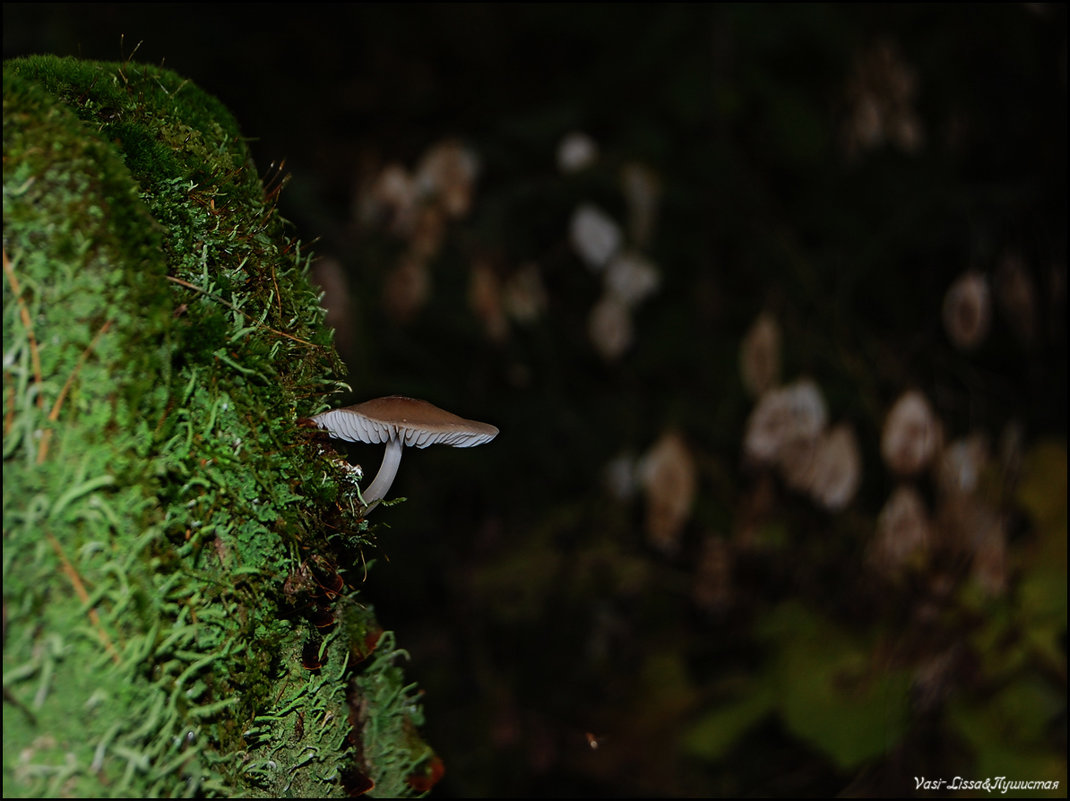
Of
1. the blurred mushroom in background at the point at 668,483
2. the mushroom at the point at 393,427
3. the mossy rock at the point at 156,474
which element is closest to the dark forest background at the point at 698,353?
the blurred mushroom in background at the point at 668,483

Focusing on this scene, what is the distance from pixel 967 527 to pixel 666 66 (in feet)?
8.27

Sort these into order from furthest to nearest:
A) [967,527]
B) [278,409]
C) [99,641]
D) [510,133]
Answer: [510,133]
[967,527]
[278,409]
[99,641]

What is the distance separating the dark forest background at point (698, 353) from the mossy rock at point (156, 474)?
6.48 feet

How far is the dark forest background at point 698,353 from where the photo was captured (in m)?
3.44

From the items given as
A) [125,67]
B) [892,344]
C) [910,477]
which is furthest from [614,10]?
[125,67]

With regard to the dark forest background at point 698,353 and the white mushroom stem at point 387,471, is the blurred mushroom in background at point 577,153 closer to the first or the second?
Result: the dark forest background at point 698,353

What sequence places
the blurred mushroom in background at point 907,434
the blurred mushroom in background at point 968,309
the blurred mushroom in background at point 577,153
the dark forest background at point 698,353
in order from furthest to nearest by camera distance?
1. the blurred mushroom in background at point 577,153
2. the dark forest background at point 698,353
3. the blurred mushroom in background at point 968,309
4. the blurred mushroom in background at point 907,434

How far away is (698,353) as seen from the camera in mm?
4395

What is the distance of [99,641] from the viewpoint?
0.61m

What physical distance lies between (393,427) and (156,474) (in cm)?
41

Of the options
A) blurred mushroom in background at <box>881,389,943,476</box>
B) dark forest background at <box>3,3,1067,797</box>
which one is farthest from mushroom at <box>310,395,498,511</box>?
blurred mushroom in background at <box>881,389,943,476</box>

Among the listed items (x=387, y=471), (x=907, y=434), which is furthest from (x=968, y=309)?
(x=387, y=471)

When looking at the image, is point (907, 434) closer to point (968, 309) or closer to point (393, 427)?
point (968, 309)

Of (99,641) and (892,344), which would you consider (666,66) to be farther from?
(99,641)
